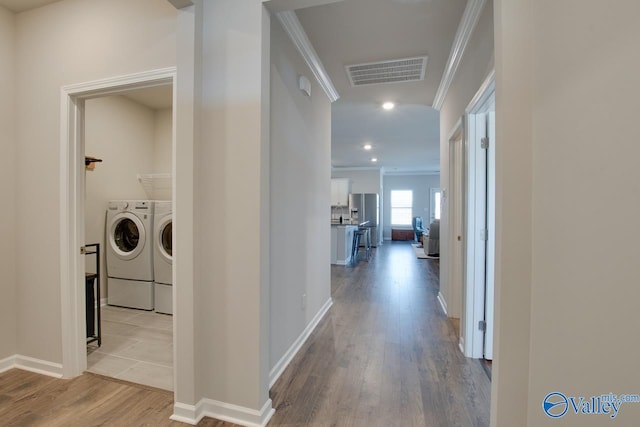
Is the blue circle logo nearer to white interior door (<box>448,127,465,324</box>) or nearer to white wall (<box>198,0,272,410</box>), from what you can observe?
white wall (<box>198,0,272,410</box>)

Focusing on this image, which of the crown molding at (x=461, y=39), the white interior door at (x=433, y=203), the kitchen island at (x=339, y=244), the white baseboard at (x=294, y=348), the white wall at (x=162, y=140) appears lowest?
the white baseboard at (x=294, y=348)

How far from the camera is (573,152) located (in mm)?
906

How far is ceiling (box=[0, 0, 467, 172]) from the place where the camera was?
2.00 m

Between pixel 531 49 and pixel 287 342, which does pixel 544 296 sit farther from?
pixel 287 342

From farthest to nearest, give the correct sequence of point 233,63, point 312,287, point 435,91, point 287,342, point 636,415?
point 435,91 → point 312,287 → point 287,342 → point 233,63 → point 636,415

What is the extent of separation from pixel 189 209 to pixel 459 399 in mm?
2038

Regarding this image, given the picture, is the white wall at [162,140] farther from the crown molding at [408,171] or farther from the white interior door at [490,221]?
the crown molding at [408,171]

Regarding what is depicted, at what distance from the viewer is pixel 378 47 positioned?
8.24ft

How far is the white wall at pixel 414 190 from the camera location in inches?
451

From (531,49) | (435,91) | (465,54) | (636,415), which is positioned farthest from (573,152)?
(435,91)

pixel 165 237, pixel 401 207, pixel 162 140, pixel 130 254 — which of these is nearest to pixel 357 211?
pixel 401 207

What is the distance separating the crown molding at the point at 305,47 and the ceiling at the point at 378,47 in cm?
5

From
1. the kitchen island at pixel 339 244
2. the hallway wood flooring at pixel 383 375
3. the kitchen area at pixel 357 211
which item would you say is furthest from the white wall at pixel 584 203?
the kitchen area at pixel 357 211

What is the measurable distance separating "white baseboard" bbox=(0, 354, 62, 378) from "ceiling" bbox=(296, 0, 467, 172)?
314cm
